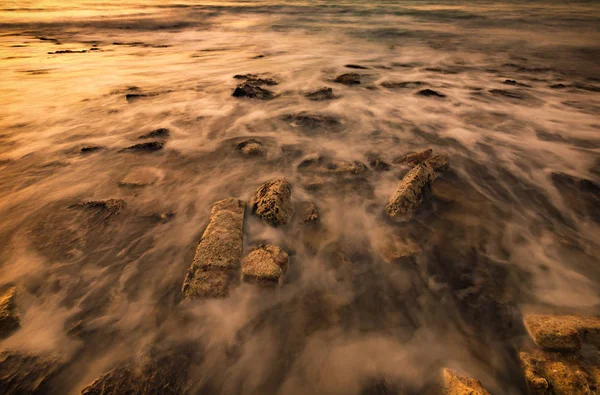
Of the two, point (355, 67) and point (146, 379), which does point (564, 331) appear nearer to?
point (146, 379)

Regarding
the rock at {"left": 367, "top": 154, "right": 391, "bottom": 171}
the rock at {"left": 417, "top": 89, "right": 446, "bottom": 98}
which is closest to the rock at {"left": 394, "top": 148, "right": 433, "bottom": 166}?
the rock at {"left": 367, "top": 154, "right": 391, "bottom": 171}

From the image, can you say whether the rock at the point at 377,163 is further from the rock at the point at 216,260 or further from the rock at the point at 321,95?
the rock at the point at 321,95

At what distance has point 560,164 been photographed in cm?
312

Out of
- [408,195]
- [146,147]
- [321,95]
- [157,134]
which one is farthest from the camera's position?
[321,95]

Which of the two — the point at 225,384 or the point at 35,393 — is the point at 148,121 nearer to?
the point at 35,393

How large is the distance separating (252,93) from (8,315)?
421 cm

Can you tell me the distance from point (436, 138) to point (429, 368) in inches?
116

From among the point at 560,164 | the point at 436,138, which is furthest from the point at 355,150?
the point at 560,164

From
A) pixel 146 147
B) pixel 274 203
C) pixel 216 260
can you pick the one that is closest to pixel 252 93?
pixel 146 147

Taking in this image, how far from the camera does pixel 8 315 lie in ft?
5.02

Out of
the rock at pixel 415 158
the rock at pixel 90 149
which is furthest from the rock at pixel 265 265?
the rock at pixel 90 149

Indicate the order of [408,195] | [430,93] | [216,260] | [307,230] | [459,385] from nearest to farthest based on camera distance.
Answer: [459,385] → [216,260] → [307,230] → [408,195] → [430,93]

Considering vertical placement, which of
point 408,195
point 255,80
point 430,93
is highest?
point 255,80

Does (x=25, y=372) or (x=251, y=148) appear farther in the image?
(x=251, y=148)
